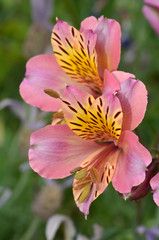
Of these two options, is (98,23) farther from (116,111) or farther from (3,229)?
(3,229)

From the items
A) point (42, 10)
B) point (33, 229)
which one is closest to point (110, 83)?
point (33, 229)

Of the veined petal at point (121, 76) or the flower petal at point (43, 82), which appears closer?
the veined petal at point (121, 76)

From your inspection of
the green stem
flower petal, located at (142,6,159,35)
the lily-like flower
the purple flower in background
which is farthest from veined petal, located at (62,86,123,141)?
the purple flower in background

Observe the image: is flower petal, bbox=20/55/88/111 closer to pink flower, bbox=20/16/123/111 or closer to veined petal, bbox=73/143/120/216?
pink flower, bbox=20/16/123/111

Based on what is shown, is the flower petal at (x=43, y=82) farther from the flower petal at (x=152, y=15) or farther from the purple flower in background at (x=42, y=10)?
the purple flower in background at (x=42, y=10)

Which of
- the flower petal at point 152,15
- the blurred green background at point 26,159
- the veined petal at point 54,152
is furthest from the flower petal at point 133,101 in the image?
the blurred green background at point 26,159

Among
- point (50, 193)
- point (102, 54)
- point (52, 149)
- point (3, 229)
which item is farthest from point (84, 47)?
point (3, 229)

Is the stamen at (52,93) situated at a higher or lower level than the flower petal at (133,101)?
higher
